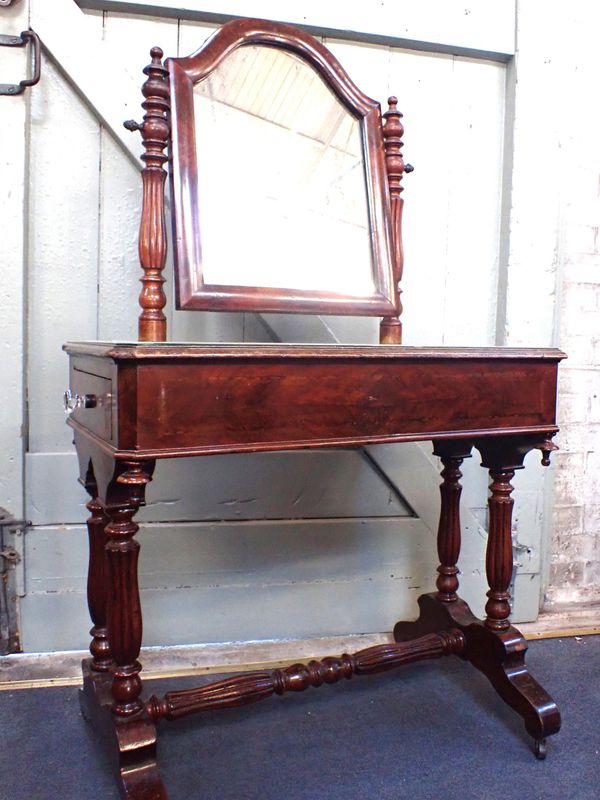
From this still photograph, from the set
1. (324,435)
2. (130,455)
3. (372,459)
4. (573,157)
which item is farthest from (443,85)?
(130,455)

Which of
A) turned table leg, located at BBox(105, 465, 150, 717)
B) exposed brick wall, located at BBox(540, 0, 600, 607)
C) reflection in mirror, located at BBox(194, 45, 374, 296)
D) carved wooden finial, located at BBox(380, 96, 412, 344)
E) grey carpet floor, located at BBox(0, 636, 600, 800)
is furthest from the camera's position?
exposed brick wall, located at BBox(540, 0, 600, 607)

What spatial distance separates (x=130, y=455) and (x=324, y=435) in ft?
1.12

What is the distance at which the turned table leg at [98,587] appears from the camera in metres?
1.50

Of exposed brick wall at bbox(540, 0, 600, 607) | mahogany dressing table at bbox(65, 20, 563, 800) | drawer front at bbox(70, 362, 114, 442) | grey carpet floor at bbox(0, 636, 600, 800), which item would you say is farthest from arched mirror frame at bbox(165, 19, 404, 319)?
grey carpet floor at bbox(0, 636, 600, 800)

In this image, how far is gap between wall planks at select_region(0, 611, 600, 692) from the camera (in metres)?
1.74

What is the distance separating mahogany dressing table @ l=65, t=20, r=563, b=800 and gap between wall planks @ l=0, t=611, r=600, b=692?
23 cm

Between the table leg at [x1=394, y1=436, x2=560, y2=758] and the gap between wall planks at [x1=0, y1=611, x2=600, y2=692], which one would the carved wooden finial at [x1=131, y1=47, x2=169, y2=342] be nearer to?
the table leg at [x1=394, y1=436, x2=560, y2=758]

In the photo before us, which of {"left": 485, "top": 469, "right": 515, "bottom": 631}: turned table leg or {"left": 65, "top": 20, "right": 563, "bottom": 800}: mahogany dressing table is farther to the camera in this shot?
{"left": 485, "top": 469, "right": 515, "bottom": 631}: turned table leg

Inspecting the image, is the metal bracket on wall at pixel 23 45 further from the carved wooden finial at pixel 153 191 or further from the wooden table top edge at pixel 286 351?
the wooden table top edge at pixel 286 351

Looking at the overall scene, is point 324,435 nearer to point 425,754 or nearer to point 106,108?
point 425,754

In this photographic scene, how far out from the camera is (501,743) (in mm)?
1504

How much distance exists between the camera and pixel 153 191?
1.42 meters

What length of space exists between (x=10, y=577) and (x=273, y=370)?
3.62 ft

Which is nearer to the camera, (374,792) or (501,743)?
(374,792)
